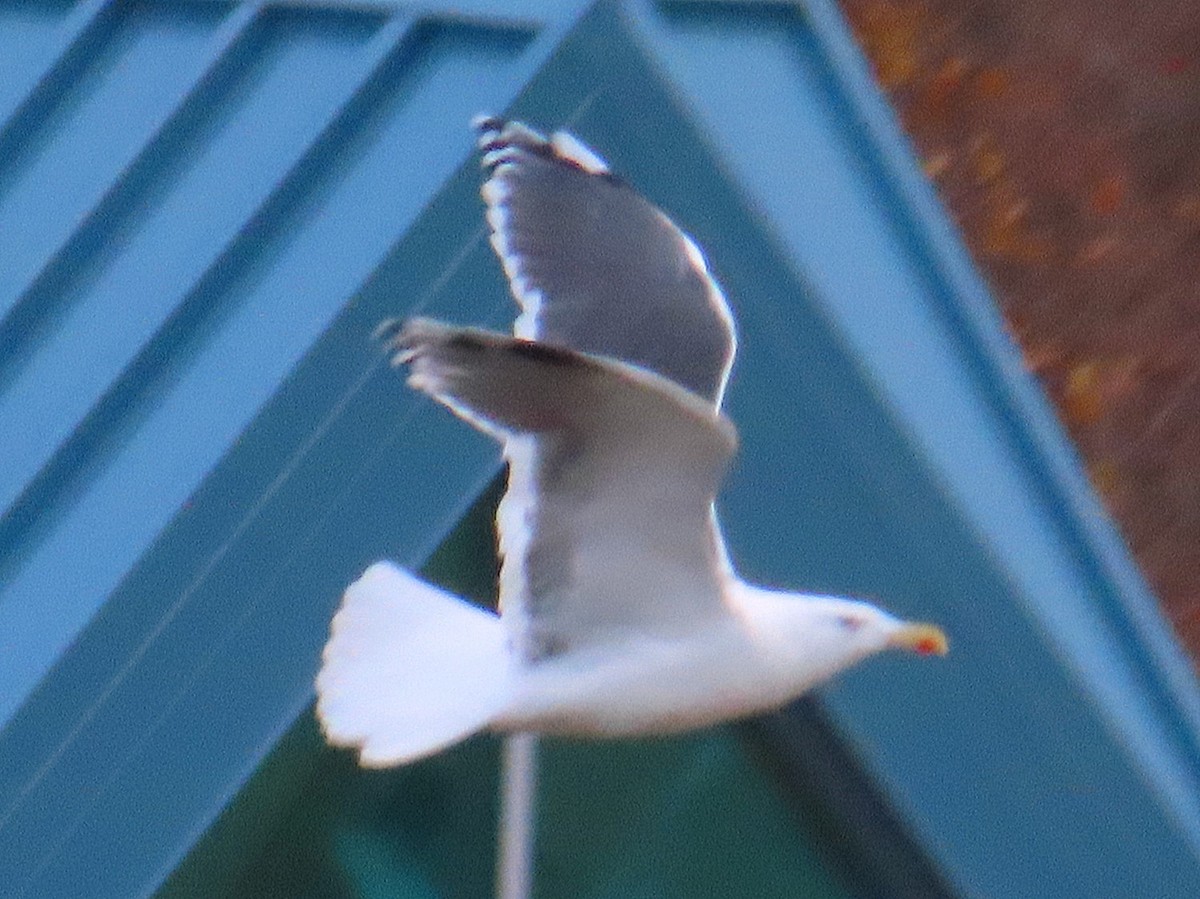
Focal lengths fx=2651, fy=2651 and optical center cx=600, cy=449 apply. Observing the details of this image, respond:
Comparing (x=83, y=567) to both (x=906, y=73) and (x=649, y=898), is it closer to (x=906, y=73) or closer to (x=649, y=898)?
(x=649, y=898)

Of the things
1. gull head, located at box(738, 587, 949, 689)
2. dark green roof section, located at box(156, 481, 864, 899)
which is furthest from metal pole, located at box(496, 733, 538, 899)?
gull head, located at box(738, 587, 949, 689)

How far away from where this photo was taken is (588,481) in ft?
6.20

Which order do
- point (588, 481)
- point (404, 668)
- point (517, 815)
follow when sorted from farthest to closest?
point (517, 815) < point (404, 668) < point (588, 481)

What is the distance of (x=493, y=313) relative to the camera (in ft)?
6.78

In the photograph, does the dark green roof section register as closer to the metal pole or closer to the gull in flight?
the metal pole

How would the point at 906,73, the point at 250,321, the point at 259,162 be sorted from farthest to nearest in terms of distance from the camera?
1. the point at 906,73
2. the point at 259,162
3. the point at 250,321

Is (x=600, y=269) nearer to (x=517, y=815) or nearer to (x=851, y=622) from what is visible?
(x=851, y=622)

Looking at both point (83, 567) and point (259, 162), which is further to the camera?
point (259, 162)

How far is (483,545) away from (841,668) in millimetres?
346

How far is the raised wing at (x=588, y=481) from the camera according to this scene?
5.67 feet

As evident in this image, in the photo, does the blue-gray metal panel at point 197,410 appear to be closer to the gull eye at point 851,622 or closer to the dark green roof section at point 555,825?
the dark green roof section at point 555,825

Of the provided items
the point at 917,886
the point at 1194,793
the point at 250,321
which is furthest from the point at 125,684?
the point at 1194,793

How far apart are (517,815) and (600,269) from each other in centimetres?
48

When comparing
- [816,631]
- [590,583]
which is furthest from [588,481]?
[816,631]
